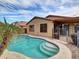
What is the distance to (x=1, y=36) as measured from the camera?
6.72 metres

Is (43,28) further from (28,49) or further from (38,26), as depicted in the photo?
(28,49)

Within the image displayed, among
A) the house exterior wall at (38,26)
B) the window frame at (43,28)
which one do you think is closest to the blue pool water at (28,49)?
the house exterior wall at (38,26)

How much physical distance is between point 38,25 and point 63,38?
938 cm

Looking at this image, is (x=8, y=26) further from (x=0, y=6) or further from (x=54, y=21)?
(x=54, y=21)

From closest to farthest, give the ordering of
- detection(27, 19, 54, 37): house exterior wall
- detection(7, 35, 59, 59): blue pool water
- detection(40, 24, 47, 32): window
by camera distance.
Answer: detection(7, 35, 59, 59): blue pool water → detection(27, 19, 54, 37): house exterior wall → detection(40, 24, 47, 32): window

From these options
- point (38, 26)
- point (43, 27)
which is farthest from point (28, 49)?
point (38, 26)

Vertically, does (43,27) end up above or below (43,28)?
above

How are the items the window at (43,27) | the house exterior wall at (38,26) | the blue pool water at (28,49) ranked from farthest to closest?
1. the window at (43,27)
2. the house exterior wall at (38,26)
3. the blue pool water at (28,49)

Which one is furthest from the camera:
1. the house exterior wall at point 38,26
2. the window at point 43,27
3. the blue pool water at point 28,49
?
the window at point 43,27

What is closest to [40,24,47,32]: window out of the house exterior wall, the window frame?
the window frame

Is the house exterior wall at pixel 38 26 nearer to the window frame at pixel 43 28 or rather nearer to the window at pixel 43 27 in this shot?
the window frame at pixel 43 28

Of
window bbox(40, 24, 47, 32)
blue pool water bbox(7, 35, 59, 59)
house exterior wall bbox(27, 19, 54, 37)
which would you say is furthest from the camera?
window bbox(40, 24, 47, 32)

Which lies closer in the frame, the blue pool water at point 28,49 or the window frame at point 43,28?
the blue pool water at point 28,49

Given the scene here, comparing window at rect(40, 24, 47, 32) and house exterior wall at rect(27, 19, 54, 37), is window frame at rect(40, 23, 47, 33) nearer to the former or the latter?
window at rect(40, 24, 47, 32)
